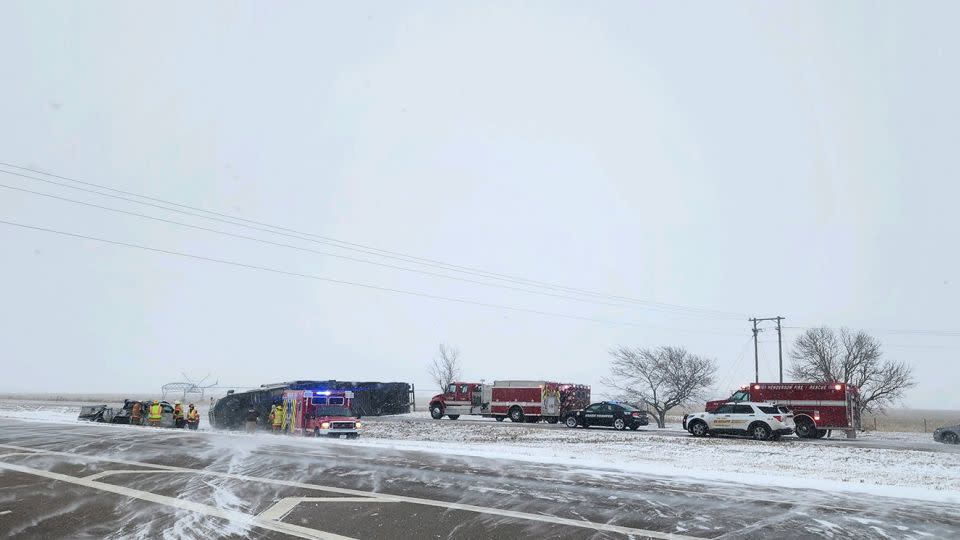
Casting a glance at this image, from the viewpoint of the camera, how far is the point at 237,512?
9.12 m

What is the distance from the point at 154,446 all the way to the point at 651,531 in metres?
14.4

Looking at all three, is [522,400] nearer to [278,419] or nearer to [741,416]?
[741,416]

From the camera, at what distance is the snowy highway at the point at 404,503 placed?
838cm

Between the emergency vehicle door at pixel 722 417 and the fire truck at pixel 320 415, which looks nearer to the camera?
the fire truck at pixel 320 415

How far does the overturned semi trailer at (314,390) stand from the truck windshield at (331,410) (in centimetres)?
87

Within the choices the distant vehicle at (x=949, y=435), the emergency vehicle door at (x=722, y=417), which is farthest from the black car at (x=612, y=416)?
the distant vehicle at (x=949, y=435)

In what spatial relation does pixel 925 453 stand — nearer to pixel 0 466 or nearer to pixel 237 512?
pixel 237 512

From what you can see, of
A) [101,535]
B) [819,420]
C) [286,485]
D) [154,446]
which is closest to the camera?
[101,535]

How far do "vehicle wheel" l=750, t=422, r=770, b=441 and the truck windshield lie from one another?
56.9ft

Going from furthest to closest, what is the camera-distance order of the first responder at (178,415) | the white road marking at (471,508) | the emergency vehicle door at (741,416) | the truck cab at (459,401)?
the truck cab at (459,401) < the first responder at (178,415) < the emergency vehicle door at (741,416) < the white road marking at (471,508)

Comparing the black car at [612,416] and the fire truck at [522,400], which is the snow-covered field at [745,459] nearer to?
the black car at [612,416]

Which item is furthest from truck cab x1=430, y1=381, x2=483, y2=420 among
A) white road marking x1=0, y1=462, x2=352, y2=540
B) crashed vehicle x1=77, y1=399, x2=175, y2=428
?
white road marking x1=0, y1=462, x2=352, y2=540

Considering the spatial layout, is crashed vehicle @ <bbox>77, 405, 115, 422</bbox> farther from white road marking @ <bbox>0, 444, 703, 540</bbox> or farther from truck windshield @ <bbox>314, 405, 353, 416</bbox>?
white road marking @ <bbox>0, 444, 703, 540</bbox>

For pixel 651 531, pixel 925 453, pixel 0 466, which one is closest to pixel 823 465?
pixel 925 453
